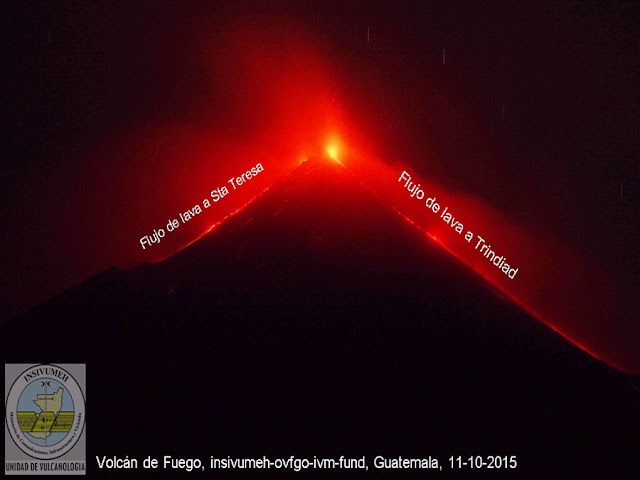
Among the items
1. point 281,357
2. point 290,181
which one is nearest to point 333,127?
point 290,181

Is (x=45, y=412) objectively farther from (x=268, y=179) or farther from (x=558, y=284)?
(x=558, y=284)

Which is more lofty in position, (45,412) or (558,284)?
(558,284)

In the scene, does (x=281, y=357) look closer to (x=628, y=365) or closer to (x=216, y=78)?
(x=216, y=78)

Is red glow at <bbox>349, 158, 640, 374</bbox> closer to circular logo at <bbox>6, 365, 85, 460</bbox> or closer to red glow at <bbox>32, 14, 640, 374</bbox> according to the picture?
red glow at <bbox>32, 14, 640, 374</bbox>

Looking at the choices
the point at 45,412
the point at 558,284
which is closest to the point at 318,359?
the point at 45,412

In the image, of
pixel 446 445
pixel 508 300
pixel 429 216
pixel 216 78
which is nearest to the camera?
pixel 446 445

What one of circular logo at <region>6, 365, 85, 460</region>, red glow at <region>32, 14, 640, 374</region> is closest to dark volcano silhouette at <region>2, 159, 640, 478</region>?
circular logo at <region>6, 365, 85, 460</region>
